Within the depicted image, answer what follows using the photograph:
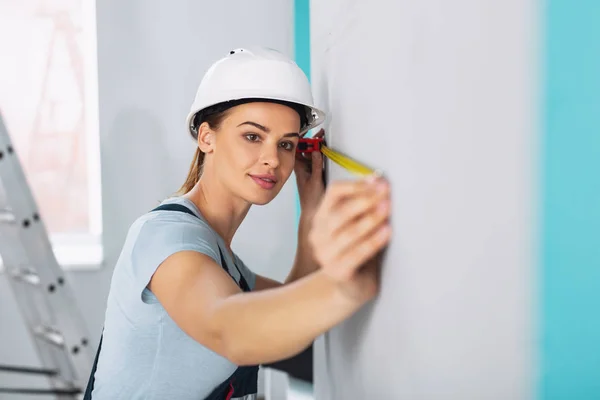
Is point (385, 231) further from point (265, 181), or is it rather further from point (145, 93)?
point (145, 93)

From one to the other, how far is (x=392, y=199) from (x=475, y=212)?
0.77 feet

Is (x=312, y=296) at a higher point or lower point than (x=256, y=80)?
lower

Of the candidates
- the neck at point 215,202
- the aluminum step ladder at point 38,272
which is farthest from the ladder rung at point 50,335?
the neck at point 215,202

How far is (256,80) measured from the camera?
117 cm

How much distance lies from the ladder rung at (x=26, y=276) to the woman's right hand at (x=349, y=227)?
2289 mm

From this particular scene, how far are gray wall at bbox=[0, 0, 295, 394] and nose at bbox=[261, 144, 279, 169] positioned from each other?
2.14 meters

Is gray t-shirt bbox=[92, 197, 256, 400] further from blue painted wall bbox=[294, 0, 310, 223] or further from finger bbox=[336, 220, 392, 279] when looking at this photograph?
blue painted wall bbox=[294, 0, 310, 223]

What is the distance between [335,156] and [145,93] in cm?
235

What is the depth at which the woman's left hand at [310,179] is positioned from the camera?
4.91 feet

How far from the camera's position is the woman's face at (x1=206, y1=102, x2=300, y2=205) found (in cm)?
119

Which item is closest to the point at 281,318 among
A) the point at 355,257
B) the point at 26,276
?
the point at 355,257

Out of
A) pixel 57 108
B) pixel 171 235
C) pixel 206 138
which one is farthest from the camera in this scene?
pixel 57 108

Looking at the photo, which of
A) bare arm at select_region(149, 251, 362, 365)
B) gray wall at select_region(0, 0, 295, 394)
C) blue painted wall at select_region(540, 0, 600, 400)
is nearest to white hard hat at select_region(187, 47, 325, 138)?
bare arm at select_region(149, 251, 362, 365)

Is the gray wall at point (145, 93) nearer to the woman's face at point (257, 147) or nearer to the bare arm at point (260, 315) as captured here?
the woman's face at point (257, 147)
